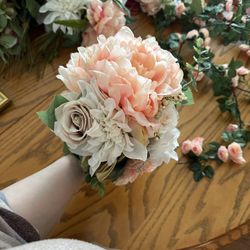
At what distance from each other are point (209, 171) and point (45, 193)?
26cm

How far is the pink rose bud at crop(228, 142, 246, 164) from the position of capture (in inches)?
32.9

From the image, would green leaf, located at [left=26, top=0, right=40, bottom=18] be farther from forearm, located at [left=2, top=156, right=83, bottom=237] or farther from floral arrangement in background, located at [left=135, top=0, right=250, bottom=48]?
forearm, located at [left=2, top=156, right=83, bottom=237]

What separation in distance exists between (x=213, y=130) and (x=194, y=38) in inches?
7.3

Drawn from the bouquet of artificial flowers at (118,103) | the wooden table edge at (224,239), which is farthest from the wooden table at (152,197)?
the bouquet of artificial flowers at (118,103)

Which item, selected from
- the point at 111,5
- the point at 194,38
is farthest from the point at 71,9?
the point at 194,38

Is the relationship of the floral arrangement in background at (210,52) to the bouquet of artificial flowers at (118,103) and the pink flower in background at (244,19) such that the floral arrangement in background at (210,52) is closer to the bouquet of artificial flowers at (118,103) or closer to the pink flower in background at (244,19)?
the pink flower in background at (244,19)

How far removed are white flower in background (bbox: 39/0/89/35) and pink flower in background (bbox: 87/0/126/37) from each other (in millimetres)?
22

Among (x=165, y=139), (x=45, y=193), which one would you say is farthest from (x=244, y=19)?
(x=45, y=193)

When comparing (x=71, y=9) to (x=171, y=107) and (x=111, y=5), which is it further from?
(x=171, y=107)

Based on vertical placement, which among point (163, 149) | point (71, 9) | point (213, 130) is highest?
point (71, 9)

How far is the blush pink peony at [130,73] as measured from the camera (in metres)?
0.67

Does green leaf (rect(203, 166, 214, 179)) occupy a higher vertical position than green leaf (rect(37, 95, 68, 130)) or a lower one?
lower

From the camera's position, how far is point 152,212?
0.80 m

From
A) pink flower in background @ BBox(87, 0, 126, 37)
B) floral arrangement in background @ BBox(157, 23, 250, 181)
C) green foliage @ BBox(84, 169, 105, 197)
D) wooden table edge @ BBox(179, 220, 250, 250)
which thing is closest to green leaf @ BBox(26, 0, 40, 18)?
pink flower in background @ BBox(87, 0, 126, 37)
